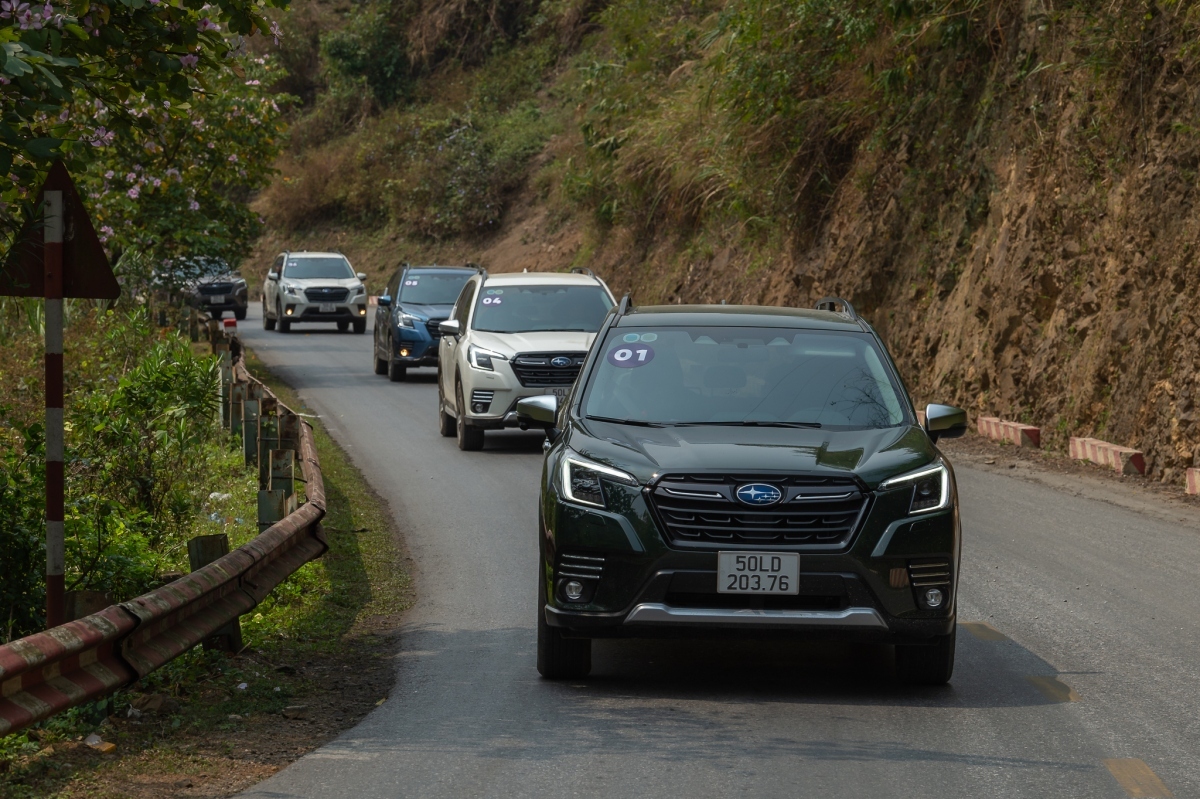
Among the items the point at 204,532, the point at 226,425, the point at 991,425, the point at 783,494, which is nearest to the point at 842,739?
the point at 783,494

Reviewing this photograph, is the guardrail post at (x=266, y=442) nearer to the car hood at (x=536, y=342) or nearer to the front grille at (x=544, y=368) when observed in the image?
the front grille at (x=544, y=368)

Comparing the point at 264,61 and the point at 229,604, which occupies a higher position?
the point at 264,61

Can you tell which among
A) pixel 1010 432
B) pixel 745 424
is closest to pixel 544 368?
pixel 1010 432

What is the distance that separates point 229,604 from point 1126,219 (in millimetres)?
12507

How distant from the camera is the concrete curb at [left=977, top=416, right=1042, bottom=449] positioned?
57.8 ft

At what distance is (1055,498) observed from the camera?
13.9 metres

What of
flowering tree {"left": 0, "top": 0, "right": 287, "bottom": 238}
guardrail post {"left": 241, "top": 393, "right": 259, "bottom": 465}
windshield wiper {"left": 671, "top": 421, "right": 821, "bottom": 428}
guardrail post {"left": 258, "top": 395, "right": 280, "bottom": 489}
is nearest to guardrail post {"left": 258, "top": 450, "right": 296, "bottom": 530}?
guardrail post {"left": 258, "top": 395, "right": 280, "bottom": 489}

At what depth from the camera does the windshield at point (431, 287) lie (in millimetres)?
26500

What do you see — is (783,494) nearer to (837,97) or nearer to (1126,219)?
(1126,219)

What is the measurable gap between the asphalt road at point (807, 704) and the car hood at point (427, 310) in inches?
569

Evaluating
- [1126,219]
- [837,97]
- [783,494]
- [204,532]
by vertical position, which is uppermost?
[837,97]

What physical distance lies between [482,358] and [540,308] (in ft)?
4.85

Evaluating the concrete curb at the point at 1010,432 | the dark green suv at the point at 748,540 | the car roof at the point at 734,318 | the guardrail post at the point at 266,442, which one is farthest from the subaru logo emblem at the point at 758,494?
the concrete curb at the point at 1010,432

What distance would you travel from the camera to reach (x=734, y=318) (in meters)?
8.48
